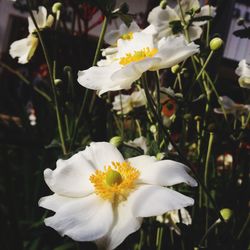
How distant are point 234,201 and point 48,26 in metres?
0.46

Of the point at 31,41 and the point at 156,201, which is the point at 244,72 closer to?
the point at 156,201

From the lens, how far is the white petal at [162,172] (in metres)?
0.35

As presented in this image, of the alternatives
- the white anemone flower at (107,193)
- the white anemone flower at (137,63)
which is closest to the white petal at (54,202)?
the white anemone flower at (107,193)

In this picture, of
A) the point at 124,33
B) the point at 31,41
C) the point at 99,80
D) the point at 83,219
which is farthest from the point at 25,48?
the point at 83,219

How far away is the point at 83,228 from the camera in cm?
33

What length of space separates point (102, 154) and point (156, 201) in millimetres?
116

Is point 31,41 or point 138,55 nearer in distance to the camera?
point 138,55

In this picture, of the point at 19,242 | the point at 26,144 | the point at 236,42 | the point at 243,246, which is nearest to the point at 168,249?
the point at 243,246

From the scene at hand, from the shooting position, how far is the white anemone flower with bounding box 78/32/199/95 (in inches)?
14.6

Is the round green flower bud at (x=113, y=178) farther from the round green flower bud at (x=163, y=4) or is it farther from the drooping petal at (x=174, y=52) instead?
the round green flower bud at (x=163, y=4)

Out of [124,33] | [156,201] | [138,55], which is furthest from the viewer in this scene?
[124,33]

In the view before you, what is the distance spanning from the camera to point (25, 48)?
72 cm

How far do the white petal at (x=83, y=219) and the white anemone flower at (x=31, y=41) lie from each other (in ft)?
1.31

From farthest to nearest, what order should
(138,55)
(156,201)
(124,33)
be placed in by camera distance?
1. (124,33)
2. (138,55)
3. (156,201)
